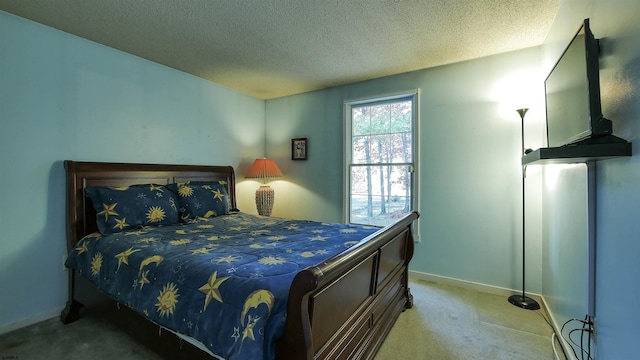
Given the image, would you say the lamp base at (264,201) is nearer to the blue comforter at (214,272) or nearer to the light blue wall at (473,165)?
the blue comforter at (214,272)

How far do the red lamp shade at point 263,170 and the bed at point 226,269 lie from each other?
2.52 feet

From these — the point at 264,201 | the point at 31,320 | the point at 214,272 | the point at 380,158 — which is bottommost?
the point at 31,320

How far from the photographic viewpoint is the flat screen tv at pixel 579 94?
3.84 ft

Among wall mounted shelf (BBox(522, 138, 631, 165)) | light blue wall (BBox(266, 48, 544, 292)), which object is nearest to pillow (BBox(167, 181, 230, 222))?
light blue wall (BBox(266, 48, 544, 292))

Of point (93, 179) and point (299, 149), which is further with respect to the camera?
point (299, 149)

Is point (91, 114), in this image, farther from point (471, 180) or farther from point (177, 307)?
point (471, 180)

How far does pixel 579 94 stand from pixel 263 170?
10.6 feet

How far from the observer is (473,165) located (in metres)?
2.86

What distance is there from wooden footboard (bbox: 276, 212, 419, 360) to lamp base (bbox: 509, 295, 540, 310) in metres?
0.99

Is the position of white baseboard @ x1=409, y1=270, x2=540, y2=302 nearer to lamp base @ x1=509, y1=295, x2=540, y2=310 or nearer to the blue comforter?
lamp base @ x1=509, y1=295, x2=540, y2=310

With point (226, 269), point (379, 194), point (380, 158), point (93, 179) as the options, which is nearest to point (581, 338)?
point (226, 269)

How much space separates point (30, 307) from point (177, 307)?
183cm

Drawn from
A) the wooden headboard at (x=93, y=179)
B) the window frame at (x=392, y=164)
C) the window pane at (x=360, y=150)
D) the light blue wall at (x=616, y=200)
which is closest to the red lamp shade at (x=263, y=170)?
the wooden headboard at (x=93, y=179)

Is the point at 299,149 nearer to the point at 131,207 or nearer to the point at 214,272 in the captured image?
the point at 131,207
